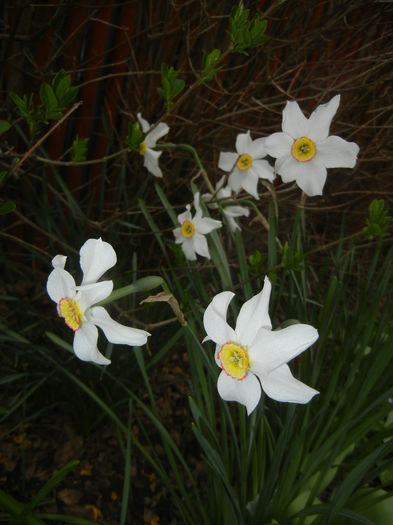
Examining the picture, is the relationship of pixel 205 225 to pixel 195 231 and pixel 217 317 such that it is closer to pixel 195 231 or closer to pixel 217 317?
pixel 195 231

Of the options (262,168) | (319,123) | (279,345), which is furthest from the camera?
(262,168)

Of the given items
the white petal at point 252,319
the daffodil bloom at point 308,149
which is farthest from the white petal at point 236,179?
the white petal at point 252,319

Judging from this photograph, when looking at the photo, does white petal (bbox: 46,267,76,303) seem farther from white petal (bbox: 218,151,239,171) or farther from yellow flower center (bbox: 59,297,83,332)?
white petal (bbox: 218,151,239,171)

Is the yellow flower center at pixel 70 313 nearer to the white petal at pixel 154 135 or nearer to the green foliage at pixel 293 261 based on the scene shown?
the green foliage at pixel 293 261

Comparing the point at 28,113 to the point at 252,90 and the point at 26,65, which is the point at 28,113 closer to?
the point at 26,65

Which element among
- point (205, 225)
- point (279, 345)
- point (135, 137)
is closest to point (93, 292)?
point (279, 345)

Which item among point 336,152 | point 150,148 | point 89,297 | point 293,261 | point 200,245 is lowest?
point 89,297

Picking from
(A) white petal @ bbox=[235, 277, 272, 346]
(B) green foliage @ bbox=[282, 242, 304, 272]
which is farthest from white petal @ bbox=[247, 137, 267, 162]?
(A) white petal @ bbox=[235, 277, 272, 346]

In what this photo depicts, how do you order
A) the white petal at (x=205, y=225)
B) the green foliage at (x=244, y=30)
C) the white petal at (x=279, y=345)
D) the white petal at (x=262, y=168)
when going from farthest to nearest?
the white petal at (x=262, y=168), the white petal at (x=205, y=225), the green foliage at (x=244, y=30), the white petal at (x=279, y=345)
